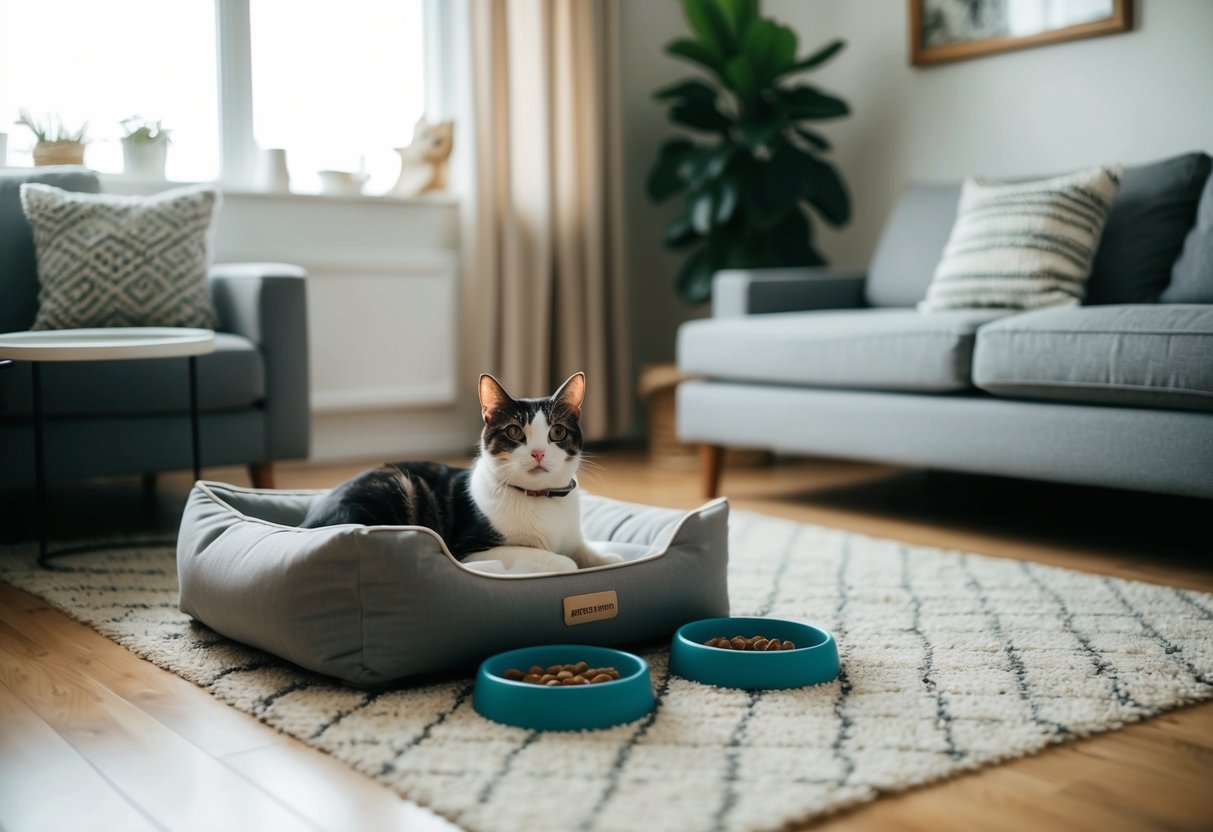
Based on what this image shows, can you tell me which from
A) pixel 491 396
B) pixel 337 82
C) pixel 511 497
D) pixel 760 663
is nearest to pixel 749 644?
pixel 760 663

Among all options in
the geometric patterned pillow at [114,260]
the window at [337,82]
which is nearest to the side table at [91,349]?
the geometric patterned pillow at [114,260]

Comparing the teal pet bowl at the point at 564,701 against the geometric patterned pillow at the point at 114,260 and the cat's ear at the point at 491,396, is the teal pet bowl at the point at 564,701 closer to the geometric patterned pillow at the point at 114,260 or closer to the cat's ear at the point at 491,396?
the cat's ear at the point at 491,396


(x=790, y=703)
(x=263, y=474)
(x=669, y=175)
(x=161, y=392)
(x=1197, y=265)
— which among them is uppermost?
(x=669, y=175)

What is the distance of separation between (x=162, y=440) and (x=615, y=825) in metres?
1.94

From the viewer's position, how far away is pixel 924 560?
248cm

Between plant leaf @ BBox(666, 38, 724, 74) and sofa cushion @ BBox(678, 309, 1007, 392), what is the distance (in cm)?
110

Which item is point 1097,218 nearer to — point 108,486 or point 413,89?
point 413,89

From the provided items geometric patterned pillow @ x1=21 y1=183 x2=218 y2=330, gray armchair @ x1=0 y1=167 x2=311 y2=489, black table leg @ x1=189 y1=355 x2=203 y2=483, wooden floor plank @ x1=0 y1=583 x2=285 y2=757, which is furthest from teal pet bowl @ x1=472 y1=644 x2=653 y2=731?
geometric patterned pillow @ x1=21 y1=183 x2=218 y2=330

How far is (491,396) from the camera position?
1.84m

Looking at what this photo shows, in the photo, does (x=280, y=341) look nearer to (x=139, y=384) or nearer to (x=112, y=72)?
(x=139, y=384)

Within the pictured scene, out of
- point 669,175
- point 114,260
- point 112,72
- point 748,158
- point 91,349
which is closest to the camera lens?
point 91,349

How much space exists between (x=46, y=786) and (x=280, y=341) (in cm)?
175

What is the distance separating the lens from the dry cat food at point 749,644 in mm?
1682

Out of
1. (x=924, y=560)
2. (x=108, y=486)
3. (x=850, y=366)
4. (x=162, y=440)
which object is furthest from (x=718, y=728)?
(x=108, y=486)
